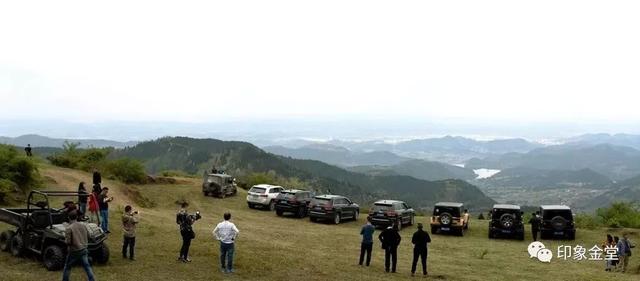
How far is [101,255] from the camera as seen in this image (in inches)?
563

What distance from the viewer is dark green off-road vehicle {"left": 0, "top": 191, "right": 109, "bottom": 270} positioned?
44.4 ft

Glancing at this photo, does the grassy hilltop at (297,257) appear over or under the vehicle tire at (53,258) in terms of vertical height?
under

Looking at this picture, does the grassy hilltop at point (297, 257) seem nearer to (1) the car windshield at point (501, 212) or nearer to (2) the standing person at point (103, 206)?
(2) the standing person at point (103, 206)

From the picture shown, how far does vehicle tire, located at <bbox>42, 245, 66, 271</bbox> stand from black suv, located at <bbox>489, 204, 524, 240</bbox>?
2076 cm

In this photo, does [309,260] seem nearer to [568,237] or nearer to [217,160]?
[568,237]

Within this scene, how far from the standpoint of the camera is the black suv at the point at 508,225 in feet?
88.5

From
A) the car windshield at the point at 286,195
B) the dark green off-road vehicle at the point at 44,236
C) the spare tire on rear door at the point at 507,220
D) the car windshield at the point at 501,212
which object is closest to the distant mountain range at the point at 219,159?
the car windshield at the point at 286,195

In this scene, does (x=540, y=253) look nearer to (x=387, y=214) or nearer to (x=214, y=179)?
(x=387, y=214)

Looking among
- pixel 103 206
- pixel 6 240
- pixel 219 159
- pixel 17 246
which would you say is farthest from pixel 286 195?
pixel 219 159

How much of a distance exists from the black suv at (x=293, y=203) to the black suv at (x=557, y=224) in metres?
13.1

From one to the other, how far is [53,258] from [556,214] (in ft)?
76.5

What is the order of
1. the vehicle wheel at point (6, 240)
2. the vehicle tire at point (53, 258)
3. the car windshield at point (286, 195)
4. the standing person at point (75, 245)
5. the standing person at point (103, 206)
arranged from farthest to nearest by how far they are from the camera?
the car windshield at point (286, 195)
the standing person at point (103, 206)
the vehicle wheel at point (6, 240)
the vehicle tire at point (53, 258)
the standing person at point (75, 245)

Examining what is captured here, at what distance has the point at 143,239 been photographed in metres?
18.4

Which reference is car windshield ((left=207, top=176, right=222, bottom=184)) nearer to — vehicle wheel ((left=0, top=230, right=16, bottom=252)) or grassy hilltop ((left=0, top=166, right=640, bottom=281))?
grassy hilltop ((left=0, top=166, right=640, bottom=281))
